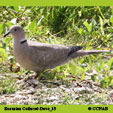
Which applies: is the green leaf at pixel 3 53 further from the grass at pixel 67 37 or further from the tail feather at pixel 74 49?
the tail feather at pixel 74 49

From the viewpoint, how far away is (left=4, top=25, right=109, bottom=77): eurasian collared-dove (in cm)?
446

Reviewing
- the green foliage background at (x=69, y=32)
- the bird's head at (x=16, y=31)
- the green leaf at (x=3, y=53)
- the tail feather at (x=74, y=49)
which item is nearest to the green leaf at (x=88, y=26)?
the green foliage background at (x=69, y=32)

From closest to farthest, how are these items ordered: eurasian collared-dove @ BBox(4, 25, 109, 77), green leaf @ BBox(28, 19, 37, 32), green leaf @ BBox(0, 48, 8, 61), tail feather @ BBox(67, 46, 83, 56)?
1. eurasian collared-dove @ BBox(4, 25, 109, 77)
2. green leaf @ BBox(0, 48, 8, 61)
3. tail feather @ BBox(67, 46, 83, 56)
4. green leaf @ BBox(28, 19, 37, 32)

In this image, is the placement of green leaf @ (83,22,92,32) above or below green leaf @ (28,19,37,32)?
above

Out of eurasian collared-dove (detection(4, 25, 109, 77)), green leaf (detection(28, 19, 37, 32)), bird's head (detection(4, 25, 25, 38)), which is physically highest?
green leaf (detection(28, 19, 37, 32))

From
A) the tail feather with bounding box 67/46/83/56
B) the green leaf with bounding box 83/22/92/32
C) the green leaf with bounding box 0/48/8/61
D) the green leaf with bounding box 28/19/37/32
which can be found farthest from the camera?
the green leaf with bounding box 83/22/92/32

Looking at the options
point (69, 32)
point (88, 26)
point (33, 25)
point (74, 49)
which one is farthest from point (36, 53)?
point (69, 32)

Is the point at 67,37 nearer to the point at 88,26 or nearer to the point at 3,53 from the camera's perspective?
the point at 88,26

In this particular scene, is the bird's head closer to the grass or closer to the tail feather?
the grass

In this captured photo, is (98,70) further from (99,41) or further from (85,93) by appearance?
(99,41)

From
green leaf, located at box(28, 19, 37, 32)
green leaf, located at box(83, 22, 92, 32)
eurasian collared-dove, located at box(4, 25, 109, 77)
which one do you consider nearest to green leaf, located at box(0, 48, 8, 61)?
eurasian collared-dove, located at box(4, 25, 109, 77)

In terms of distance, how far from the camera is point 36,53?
15.0ft

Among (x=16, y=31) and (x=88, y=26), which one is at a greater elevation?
(x=88, y=26)

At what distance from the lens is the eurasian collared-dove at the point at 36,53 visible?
4.46 metres
